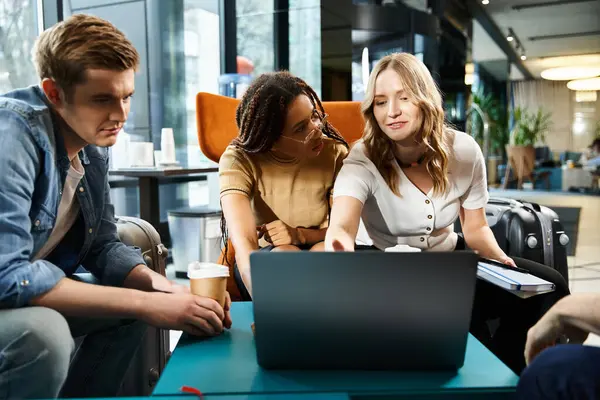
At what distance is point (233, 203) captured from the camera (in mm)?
1628

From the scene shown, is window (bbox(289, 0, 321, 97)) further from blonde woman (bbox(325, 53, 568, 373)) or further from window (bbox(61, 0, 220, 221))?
blonde woman (bbox(325, 53, 568, 373))

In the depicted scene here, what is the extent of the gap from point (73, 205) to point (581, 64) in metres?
6.13

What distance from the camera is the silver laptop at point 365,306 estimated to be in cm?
72

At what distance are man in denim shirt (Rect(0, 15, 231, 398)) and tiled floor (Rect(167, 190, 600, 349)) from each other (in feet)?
3.03

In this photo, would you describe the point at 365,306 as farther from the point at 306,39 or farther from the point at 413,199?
the point at 306,39

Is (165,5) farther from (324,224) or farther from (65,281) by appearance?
(65,281)

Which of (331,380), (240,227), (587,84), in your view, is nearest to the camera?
(331,380)

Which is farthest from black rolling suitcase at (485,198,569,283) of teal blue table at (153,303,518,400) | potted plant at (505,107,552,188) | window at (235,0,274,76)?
potted plant at (505,107,552,188)

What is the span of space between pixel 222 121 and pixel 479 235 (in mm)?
1174

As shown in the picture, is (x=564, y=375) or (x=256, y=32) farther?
(x=256, y=32)

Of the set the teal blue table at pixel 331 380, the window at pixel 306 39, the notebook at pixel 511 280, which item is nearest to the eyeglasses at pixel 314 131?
the notebook at pixel 511 280

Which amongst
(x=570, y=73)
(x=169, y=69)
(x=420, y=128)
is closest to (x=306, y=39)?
(x=169, y=69)

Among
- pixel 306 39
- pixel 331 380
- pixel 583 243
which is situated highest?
pixel 306 39

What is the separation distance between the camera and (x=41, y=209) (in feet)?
3.47
